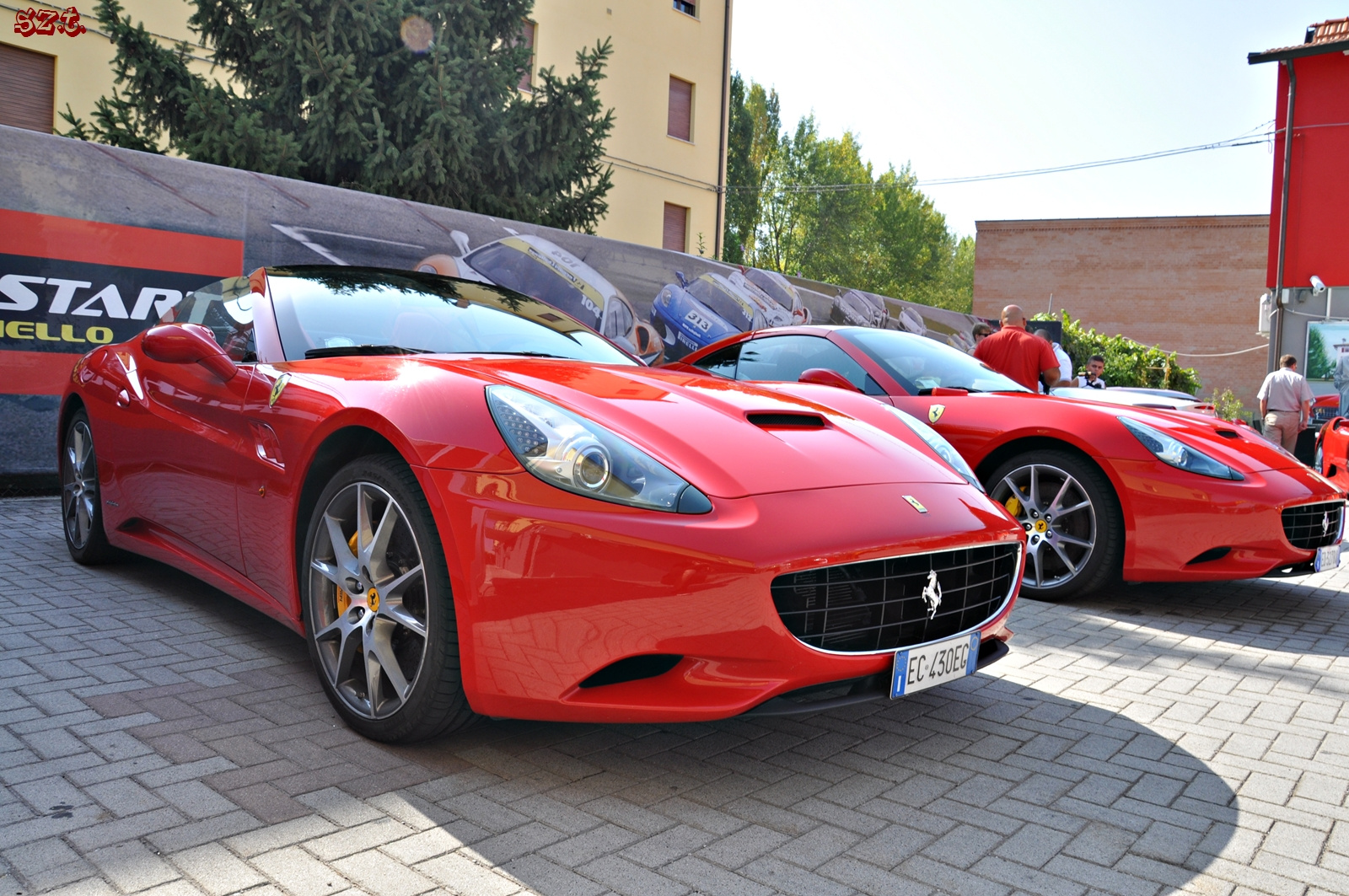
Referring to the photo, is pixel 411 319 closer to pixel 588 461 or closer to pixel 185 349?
pixel 185 349

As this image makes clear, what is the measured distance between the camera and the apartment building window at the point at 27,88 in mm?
13867

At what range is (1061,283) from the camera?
44875mm

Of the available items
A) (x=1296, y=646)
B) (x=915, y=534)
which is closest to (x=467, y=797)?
(x=915, y=534)

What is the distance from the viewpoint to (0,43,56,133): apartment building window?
13867 millimetres

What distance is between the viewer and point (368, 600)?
2682mm

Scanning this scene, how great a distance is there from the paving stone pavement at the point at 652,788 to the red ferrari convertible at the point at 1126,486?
109 centimetres

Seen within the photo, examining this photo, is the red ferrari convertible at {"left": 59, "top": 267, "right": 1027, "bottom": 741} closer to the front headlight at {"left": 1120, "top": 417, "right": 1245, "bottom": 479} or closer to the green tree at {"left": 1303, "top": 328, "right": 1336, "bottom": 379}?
the front headlight at {"left": 1120, "top": 417, "right": 1245, "bottom": 479}

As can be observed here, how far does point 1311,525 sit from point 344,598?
4481 millimetres

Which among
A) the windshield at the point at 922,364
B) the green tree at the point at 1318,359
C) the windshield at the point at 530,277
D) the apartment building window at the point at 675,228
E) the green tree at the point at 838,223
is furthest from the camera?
the green tree at the point at 838,223

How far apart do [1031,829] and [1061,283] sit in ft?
152

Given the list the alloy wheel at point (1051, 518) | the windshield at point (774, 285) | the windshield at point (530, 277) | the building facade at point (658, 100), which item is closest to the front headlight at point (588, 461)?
the alloy wheel at point (1051, 518)

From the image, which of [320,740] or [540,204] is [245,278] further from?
[540,204]

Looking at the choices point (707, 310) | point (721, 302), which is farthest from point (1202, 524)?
point (721, 302)

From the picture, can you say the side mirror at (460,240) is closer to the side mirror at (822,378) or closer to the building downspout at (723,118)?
the side mirror at (822,378)
